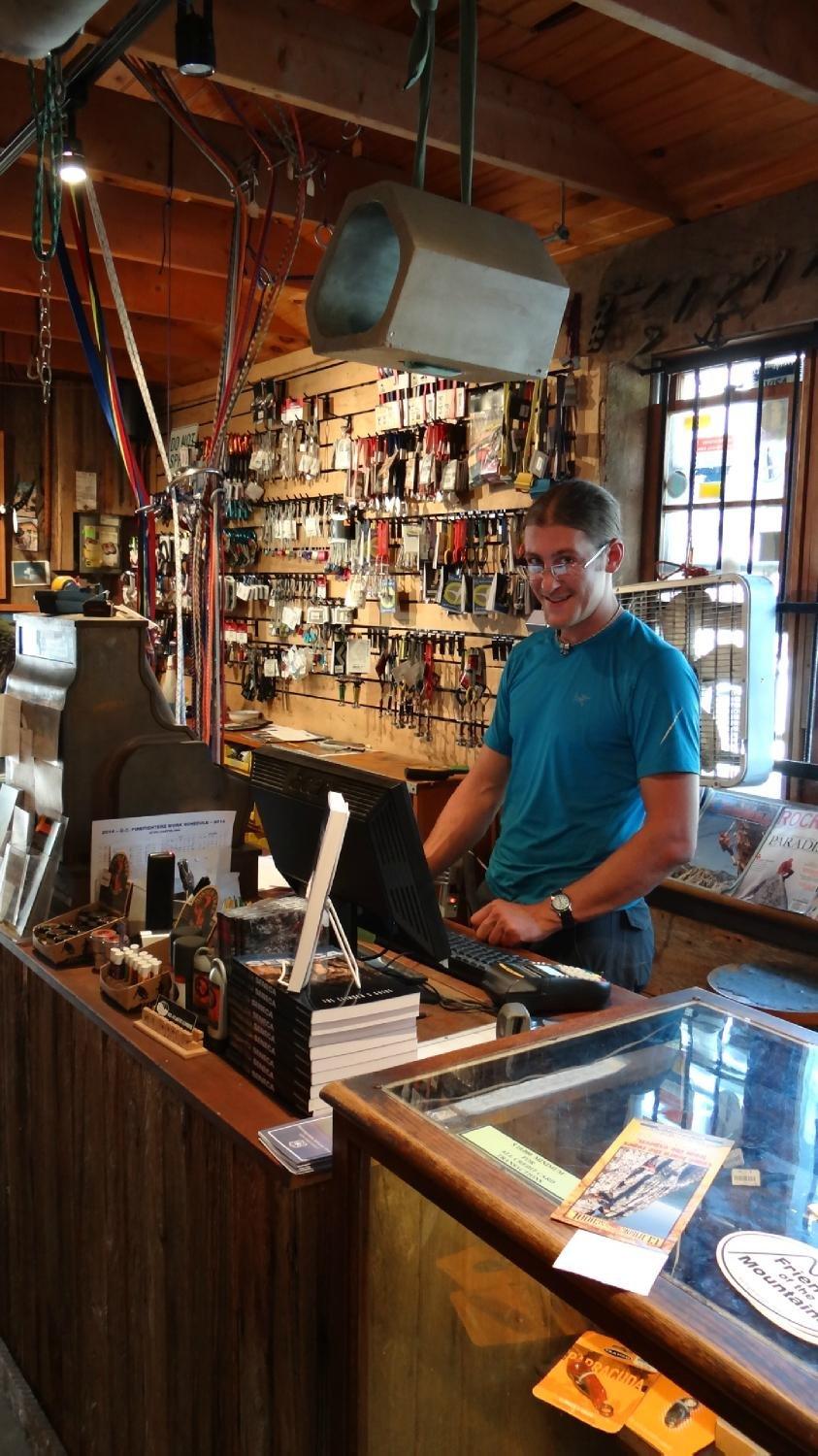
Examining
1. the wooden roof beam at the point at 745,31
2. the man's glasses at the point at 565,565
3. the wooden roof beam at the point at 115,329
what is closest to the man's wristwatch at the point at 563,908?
the man's glasses at the point at 565,565

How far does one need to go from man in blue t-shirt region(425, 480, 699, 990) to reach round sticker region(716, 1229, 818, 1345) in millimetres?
1318

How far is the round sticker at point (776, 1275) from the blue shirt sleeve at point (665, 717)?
1348mm

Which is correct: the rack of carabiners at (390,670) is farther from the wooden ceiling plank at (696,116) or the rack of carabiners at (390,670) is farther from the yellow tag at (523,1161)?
the yellow tag at (523,1161)

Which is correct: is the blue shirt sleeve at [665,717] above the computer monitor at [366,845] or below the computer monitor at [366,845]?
above

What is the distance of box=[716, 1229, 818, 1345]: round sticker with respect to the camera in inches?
31.5

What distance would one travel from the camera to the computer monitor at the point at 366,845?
1705mm

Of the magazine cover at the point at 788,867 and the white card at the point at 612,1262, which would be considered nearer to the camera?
the white card at the point at 612,1262

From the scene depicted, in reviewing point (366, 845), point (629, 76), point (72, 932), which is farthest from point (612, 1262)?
point (629, 76)

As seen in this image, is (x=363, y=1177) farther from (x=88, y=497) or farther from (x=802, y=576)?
(x=88, y=497)

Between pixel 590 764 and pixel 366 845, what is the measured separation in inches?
31.4

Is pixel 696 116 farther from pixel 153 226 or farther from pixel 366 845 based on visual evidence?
pixel 366 845

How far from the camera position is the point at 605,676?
2.32m

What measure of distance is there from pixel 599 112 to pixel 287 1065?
130 inches

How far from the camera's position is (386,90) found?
319 centimetres
